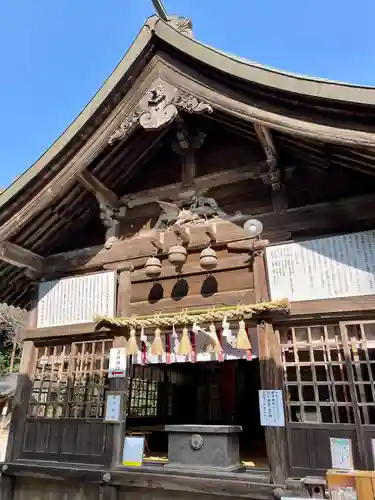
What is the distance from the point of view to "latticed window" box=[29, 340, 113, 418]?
647 centimetres

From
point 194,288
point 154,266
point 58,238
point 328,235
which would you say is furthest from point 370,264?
point 58,238

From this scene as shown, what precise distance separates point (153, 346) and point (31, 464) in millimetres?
2868

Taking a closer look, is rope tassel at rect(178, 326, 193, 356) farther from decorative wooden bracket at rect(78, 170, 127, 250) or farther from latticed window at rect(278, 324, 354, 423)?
decorative wooden bracket at rect(78, 170, 127, 250)

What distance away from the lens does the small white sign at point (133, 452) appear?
574 centimetres

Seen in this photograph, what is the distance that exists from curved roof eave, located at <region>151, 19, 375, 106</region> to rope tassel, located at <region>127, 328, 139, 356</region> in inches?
161

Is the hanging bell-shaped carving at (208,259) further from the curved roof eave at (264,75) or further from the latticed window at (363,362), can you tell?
the curved roof eave at (264,75)

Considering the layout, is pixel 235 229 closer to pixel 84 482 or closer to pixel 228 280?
pixel 228 280

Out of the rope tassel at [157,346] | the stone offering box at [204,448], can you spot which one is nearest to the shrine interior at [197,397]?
the stone offering box at [204,448]

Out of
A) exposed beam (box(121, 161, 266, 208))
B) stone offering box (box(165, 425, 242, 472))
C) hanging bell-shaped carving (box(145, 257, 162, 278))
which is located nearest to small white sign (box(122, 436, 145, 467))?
stone offering box (box(165, 425, 242, 472))

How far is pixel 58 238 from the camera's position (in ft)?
25.3

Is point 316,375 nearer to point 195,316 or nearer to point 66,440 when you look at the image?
point 195,316

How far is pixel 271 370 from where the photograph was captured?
528 centimetres

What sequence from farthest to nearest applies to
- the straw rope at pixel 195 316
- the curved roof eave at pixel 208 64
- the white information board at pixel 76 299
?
the white information board at pixel 76 299 < the straw rope at pixel 195 316 < the curved roof eave at pixel 208 64

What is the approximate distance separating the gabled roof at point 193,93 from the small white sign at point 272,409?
3.20m
